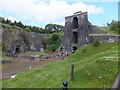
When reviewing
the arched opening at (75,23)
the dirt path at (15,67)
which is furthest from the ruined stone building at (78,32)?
the dirt path at (15,67)

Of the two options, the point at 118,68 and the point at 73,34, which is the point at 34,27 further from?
the point at 118,68

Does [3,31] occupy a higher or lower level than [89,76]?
higher

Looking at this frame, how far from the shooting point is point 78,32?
111 ft

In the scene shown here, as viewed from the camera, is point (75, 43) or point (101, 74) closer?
point (101, 74)

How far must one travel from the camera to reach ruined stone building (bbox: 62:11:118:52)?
31.9 meters

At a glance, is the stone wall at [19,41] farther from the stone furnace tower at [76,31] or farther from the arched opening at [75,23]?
the arched opening at [75,23]

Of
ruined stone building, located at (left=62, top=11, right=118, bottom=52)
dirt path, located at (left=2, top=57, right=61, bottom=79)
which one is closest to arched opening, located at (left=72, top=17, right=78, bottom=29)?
ruined stone building, located at (left=62, top=11, right=118, bottom=52)

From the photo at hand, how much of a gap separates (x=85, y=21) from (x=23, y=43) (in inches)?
868

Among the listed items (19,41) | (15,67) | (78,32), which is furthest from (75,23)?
(19,41)

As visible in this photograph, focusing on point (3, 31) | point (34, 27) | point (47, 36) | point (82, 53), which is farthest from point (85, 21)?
point (34, 27)

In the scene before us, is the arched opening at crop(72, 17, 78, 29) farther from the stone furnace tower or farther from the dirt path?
the dirt path

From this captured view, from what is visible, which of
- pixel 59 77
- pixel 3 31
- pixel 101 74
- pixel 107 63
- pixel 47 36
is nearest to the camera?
pixel 101 74

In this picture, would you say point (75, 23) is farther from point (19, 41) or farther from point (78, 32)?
point (19, 41)

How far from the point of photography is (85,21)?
32562 millimetres
